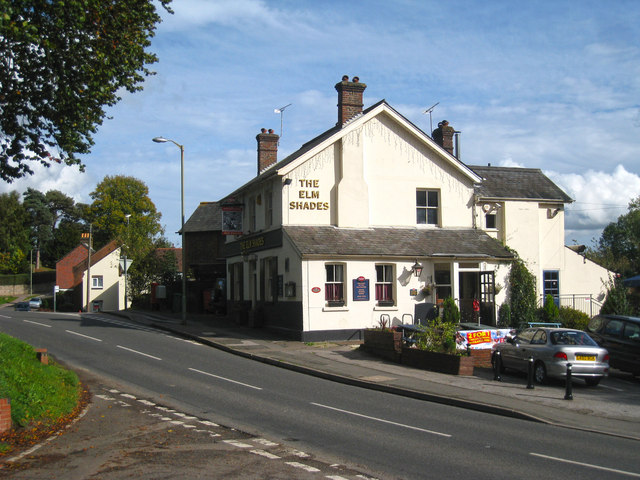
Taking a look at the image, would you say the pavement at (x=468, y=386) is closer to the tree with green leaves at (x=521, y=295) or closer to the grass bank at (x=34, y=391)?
the grass bank at (x=34, y=391)

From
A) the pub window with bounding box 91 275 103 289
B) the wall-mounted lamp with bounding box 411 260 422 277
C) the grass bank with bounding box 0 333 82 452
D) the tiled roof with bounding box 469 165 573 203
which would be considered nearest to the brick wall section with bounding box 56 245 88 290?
the pub window with bounding box 91 275 103 289

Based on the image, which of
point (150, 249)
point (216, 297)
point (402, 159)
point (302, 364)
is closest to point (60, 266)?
point (150, 249)

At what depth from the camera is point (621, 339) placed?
18.4 m

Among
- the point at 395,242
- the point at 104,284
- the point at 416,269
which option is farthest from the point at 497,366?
the point at 104,284

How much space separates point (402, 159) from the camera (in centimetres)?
2759

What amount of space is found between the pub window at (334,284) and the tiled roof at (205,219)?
71.3 feet

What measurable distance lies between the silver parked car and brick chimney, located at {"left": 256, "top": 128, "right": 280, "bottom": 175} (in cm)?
1980

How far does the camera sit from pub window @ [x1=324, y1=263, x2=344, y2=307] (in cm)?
2483

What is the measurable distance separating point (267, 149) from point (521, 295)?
15786mm

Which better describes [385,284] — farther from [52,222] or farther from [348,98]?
[52,222]

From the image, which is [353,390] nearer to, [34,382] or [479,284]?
[34,382]

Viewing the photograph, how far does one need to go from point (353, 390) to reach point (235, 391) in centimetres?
293

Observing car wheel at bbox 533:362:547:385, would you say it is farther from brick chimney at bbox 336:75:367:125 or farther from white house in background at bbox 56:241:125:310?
white house in background at bbox 56:241:125:310

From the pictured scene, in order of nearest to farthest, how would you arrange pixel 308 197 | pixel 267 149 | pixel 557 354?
1. pixel 557 354
2. pixel 308 197
3. pixel 267 149
